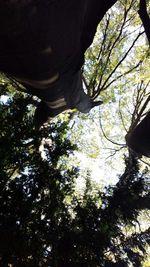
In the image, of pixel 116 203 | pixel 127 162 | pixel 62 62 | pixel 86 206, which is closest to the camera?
pixel 62 62

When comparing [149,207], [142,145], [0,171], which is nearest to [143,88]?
[142,145]

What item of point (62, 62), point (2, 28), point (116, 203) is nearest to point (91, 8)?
point (62, 62)

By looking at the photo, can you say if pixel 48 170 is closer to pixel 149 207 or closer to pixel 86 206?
pixel 86 206

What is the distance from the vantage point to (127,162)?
243 inches

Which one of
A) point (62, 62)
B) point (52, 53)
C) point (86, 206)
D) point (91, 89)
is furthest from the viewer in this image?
point (91, 89)

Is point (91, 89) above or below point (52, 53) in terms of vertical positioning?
above

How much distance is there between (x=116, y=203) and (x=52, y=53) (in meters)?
3.19

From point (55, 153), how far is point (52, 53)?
1.78 meters

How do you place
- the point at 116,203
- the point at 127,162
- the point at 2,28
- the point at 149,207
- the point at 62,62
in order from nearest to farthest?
the point at 2,28
the point at 62,62
the point at 116,203
the point at 149,207
the point at 127,162

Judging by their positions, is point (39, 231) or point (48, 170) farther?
point (48, 170)

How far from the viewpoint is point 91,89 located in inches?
464

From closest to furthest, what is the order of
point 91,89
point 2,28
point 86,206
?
1. point 2,28
2. point 86,206
3. point 91,89

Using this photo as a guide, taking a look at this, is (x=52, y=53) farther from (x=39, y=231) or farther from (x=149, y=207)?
(x=149, y=207)

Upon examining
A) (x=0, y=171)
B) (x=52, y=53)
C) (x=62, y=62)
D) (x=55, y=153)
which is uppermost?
(x=62, y=62)
